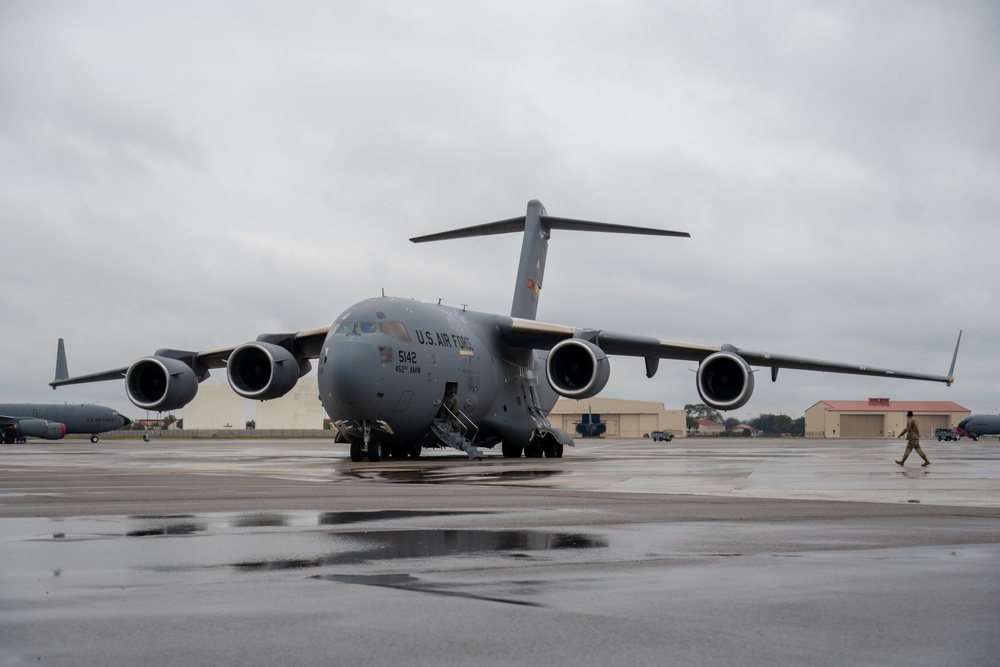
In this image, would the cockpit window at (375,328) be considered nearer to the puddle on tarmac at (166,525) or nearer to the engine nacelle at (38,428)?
the puddle on tarmac at (166,525)

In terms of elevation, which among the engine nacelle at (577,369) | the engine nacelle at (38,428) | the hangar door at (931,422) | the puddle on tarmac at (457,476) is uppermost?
the hangar door at (931,422)

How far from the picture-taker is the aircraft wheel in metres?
30.3

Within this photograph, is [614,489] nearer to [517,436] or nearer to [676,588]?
[676,588]

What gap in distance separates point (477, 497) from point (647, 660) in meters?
8.20

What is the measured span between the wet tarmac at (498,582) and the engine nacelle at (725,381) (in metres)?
16.2

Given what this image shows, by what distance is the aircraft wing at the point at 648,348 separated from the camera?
1119 inches

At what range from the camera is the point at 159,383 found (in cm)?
2844

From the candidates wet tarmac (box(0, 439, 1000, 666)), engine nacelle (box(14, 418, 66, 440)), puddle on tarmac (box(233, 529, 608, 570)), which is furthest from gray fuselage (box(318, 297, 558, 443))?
engine nacelle (box(14, 418, 66, 440))

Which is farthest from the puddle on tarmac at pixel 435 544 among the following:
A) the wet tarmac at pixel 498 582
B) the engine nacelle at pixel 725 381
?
the engine nacelle at pixel 725 381

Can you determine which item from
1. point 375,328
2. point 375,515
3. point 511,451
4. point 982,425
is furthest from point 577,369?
point 982,425

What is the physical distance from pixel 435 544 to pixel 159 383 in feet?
76.4

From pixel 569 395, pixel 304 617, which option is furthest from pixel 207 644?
pixel 569 395

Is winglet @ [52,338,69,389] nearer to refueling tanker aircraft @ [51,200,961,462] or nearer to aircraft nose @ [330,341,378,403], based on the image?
refueling tanker aircraft @ [51,200,961,462]

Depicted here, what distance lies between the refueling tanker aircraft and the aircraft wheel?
0.04 metres
